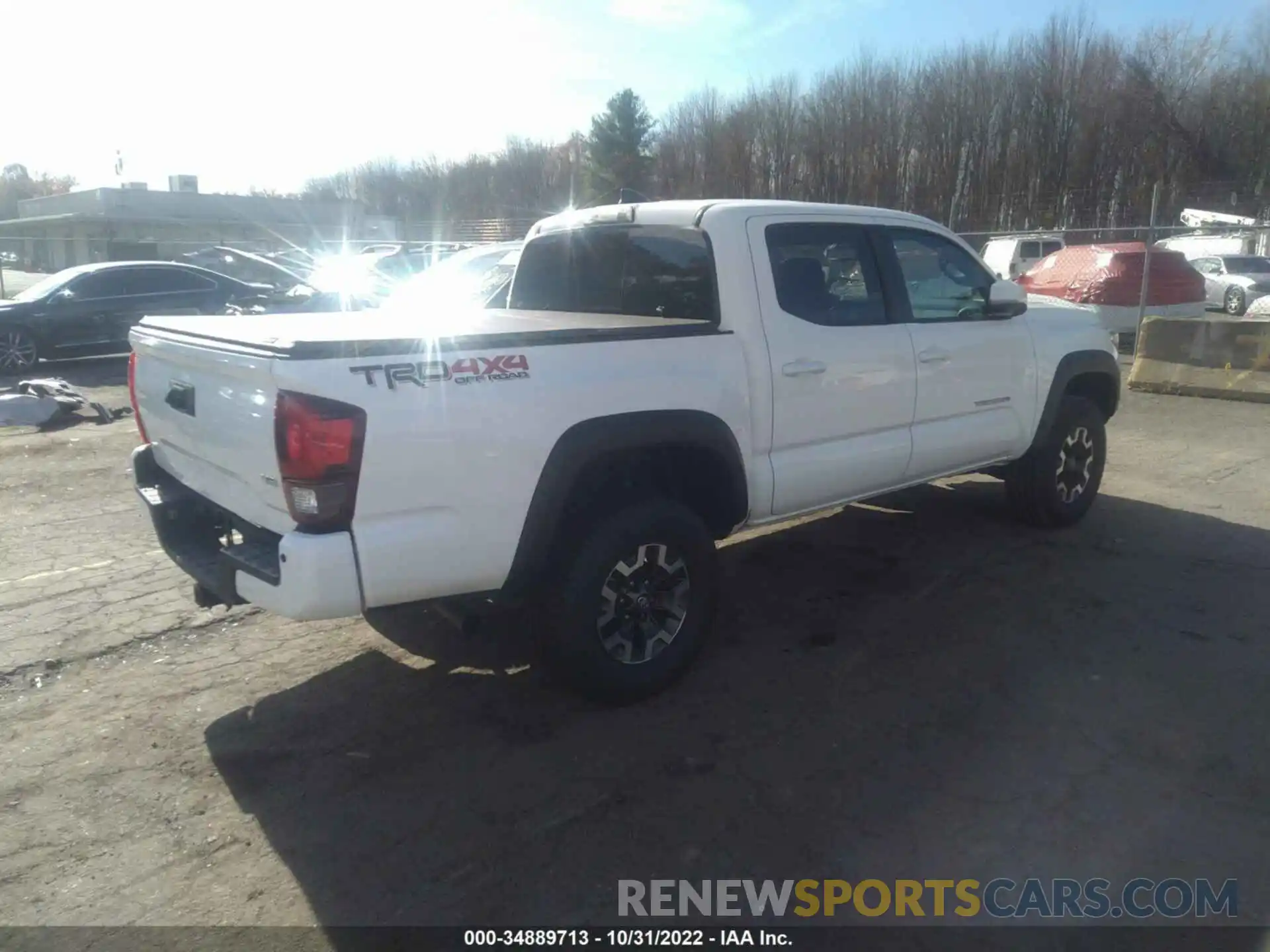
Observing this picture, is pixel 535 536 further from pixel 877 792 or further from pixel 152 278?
pixel 152 278

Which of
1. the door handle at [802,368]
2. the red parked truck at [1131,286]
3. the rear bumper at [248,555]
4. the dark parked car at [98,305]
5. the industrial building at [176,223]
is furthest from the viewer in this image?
the industrial building at [176,223]

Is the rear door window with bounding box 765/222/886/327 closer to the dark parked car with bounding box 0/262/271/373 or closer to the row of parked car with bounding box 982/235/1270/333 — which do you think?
the row of parked car with bounding box 982/235/1270/333

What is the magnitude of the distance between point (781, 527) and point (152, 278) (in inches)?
485

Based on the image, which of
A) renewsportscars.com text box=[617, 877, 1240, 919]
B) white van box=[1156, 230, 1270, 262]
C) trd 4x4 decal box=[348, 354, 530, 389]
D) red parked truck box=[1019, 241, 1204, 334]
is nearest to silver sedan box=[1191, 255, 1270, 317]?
white van box=[1156, 230, 1270, 262]

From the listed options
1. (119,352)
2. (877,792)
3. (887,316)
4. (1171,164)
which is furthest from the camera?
(1171,164)

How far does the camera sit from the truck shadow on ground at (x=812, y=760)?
3084 millimetres

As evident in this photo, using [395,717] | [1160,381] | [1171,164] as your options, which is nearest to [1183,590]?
[395,717]

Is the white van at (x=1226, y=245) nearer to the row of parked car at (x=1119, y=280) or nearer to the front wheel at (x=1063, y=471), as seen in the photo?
the row of parked car at (x=1119, y=280)

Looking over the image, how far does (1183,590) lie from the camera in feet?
17.5

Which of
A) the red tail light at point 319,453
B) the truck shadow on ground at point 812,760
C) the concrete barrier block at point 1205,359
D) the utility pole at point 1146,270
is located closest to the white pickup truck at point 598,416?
the red tail light at point 319,453

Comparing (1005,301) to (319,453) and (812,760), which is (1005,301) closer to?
(812,760)

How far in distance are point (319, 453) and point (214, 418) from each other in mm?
730

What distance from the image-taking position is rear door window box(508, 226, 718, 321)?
4543 millimetres

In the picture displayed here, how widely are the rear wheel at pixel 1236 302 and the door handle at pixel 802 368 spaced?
894 inches
